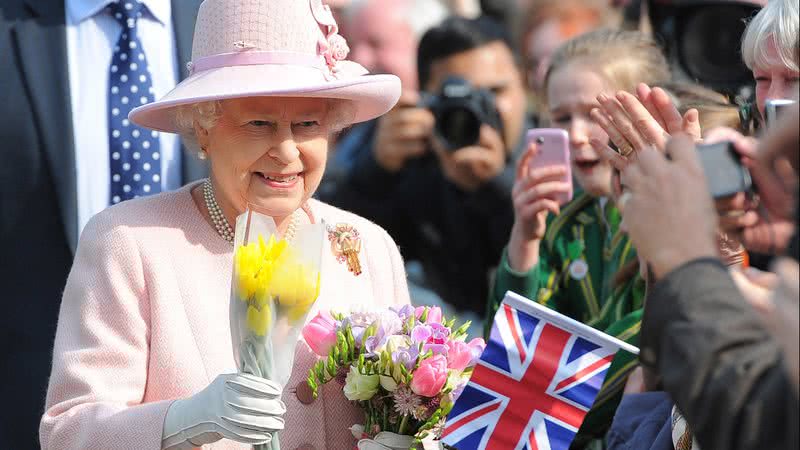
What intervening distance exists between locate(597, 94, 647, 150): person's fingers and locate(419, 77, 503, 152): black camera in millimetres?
2245

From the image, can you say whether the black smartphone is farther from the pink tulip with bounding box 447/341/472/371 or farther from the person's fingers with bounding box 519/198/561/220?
the person's fingers with bounding box 519/198/561/220

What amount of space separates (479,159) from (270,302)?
2752mm

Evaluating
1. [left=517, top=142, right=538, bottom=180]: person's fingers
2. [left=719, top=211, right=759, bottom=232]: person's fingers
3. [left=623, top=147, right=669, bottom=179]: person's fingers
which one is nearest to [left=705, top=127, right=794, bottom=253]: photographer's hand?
[left=719, top=211, right=759, bottom=232]: person's fingers

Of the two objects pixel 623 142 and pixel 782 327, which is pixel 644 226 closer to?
pixel 782 327

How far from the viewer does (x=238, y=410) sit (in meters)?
2.67

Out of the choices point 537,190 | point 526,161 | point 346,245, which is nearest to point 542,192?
point 537,190

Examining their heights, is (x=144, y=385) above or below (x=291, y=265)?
below

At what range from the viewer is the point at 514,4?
291 inches

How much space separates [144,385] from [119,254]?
0.30 meters

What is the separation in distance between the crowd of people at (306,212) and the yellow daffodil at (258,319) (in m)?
0.11

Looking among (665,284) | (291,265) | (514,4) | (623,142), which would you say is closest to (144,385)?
(291,265)

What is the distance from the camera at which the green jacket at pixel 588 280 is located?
12.9 feet

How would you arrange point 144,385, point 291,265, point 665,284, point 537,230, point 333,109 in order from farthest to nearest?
point 537,230, point 333,109, point 144,385, point 291,265, point 665,284

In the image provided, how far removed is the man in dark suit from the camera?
388cm
